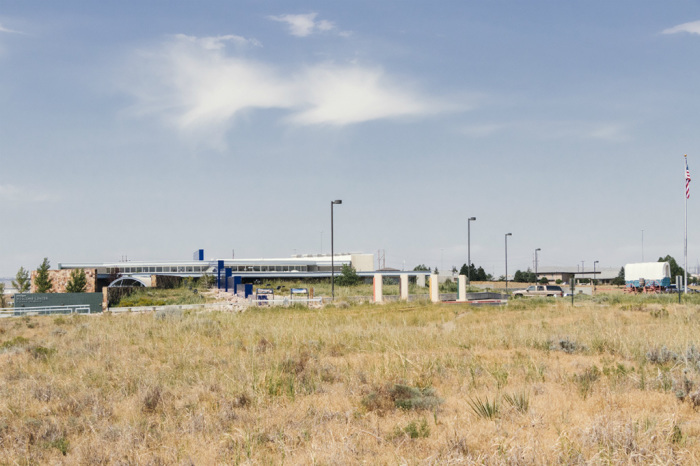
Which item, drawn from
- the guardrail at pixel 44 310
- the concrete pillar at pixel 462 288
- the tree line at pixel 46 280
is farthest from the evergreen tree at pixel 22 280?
the concrete pillar at pixel 462 288

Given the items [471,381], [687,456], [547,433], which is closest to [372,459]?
[547,433]

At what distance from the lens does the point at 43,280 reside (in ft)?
205

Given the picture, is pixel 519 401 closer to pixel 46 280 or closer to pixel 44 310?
pixel 44 310

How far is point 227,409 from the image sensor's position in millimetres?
8148

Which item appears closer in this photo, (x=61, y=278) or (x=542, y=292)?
(x=542, y=292)

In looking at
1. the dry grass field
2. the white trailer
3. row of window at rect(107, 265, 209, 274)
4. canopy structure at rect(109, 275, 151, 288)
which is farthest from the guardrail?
row of window at rect(107, 265, 209, 274)

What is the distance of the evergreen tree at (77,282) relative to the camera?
2387 inches

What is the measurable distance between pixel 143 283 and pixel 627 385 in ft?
204

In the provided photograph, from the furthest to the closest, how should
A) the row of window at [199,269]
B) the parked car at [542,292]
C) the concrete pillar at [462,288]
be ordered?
the row of window at [199,269]
the parked car at [542,292]
the concrete pillar at [462,288]

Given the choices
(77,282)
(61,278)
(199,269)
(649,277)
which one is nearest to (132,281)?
(61,278)

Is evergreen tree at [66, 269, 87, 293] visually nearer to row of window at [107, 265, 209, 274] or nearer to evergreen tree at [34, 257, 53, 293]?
evergreen tree at [34, 257, 53, 293]

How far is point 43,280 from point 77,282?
502cm

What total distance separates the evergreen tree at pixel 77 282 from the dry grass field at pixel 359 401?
50188 millimetres

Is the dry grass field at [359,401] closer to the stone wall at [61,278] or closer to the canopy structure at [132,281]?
the canopy structure at [132,281]
